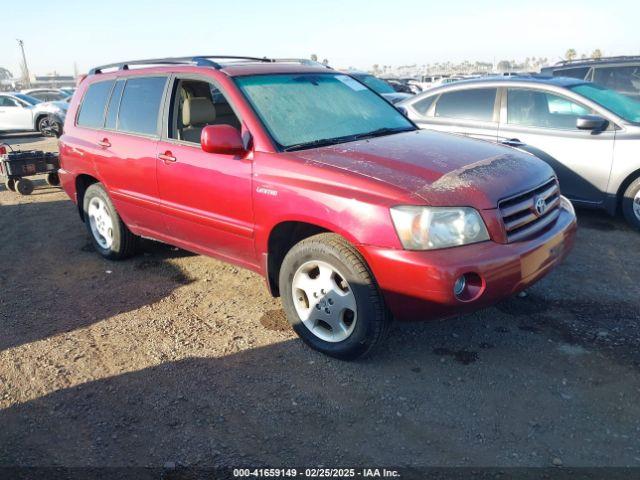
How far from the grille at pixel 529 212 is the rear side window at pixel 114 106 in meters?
3.53

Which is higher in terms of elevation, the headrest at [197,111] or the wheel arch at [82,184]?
the headrest at [197,111]

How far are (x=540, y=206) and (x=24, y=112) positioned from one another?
19.2 meters

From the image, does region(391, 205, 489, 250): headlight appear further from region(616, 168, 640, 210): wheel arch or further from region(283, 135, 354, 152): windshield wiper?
region(616, 168, 640, 210): wheel arch

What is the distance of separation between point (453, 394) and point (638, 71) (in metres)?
8.16

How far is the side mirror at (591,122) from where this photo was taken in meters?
5.68

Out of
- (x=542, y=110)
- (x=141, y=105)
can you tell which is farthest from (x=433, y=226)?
(x=542, y=110)

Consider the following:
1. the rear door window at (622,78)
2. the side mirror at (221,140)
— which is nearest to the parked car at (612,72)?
the rear door window at (622,78)

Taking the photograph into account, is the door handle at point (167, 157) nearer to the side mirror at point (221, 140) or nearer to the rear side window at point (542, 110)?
the side mirror at point (221, 140)

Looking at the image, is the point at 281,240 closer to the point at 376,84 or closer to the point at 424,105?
the point at 424,105

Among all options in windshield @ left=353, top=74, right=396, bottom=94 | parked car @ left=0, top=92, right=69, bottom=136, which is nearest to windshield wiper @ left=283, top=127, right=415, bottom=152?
windshield @ left=353, top=74, right=396, bottom=94

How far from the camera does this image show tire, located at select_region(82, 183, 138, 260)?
17.0ft

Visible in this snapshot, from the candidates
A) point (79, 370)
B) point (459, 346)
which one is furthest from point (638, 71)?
point (79, 370)

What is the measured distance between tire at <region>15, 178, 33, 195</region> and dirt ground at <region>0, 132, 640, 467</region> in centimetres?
466

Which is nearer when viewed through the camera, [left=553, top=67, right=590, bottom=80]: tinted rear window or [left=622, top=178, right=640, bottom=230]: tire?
[left=622, top=178, right=640, bottom=230]: tire
